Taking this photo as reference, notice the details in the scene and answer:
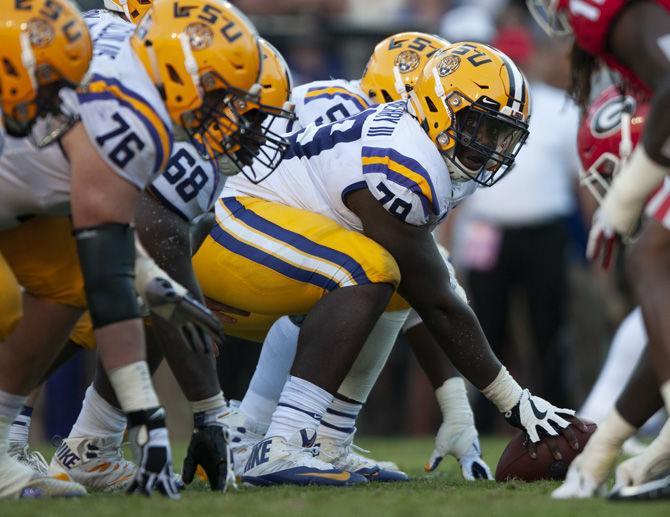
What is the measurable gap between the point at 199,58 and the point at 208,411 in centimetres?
115

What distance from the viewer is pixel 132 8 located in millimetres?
5125

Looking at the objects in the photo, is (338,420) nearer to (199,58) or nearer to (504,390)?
(504,390)

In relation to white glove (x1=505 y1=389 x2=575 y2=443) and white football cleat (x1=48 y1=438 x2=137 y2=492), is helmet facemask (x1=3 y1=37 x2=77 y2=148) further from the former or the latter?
white glove (x1=505 y1=389 x2=575 y2=443)

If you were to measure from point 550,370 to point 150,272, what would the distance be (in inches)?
187

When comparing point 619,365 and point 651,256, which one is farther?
point 619,365

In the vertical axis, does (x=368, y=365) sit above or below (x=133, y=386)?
below

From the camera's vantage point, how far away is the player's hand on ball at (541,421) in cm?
453

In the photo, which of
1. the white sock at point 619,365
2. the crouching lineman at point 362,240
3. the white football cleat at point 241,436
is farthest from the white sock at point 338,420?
the white sock at point 619,365

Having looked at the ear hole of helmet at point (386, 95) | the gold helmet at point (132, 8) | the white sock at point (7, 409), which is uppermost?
the gold helmet at point (132, 8)

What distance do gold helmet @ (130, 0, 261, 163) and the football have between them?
1.55 m

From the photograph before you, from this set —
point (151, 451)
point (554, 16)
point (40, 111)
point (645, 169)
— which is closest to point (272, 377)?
point (151, 451)

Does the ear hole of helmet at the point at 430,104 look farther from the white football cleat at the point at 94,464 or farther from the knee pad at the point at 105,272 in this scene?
the white football cleat at the point at 94,464

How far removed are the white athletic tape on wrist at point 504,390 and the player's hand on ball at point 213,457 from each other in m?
1.00

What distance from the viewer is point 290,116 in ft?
14.8
